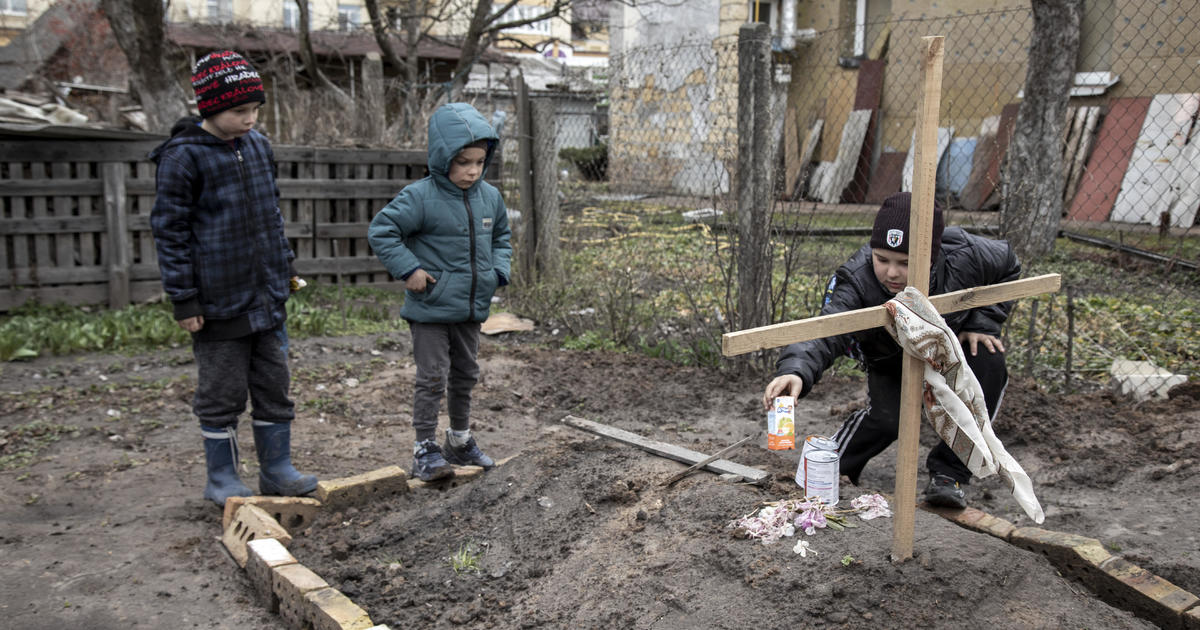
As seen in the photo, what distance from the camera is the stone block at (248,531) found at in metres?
3.33

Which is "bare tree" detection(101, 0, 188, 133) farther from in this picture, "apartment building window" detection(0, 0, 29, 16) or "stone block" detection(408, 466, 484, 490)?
"apartment building window" detection(0, 0, 29, 16)

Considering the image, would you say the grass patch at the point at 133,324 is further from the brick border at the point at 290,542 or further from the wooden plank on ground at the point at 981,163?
the wooden plank on ground at the point at 981,163

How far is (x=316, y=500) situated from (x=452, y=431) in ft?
2.43

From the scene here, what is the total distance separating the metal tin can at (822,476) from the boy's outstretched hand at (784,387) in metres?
0.32

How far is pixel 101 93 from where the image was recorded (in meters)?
19.2

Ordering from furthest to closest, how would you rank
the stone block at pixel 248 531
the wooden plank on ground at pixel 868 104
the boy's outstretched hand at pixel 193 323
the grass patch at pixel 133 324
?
1. the wooden plank on ground at pixel 868 104
2. the grass patch at pixel 133 324
3. the boy's outstretched hand at pixel 193 323
4. the stone block at pixel 248 531

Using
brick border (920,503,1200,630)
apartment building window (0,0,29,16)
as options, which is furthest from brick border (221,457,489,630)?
apartment building window (0,0,29,16)

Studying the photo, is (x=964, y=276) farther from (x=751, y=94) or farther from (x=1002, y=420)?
(x=751, y=94)

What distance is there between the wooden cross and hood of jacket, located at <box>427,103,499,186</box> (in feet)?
6.44

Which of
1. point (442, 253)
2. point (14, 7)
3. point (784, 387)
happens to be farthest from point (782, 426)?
point (14, 7)

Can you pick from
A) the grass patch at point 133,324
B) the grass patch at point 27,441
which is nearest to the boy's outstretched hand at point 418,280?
the grass patch at point 27,441

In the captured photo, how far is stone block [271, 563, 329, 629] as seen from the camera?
9.30 ft

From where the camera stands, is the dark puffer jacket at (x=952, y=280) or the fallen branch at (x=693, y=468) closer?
the dark puffer jacket at (x=952, y=280)

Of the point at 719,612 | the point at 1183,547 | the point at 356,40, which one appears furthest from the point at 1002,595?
the point at 356,40
